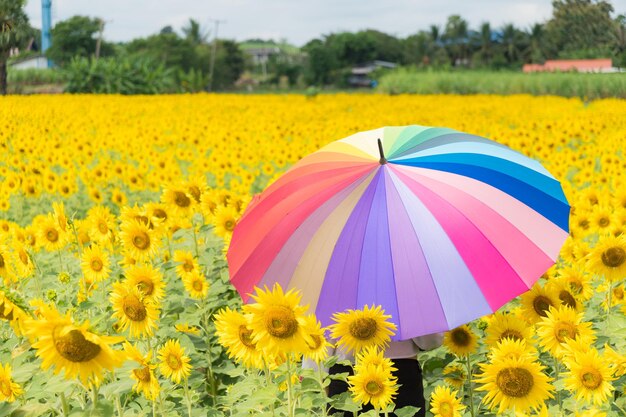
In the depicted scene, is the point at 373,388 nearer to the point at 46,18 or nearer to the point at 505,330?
the point at 505,330

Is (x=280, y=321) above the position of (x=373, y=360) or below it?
above

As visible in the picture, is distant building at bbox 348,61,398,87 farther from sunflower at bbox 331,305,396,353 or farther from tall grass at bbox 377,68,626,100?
sunflower at bbox 331,305,396,353

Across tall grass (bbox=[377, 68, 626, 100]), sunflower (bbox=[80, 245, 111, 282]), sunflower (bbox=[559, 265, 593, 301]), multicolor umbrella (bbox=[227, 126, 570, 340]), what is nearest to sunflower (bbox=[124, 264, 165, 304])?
multicolor umbrella (bbox=[227, 126, 570, 340])

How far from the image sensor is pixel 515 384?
2078 millimetres

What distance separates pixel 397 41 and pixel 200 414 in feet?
331

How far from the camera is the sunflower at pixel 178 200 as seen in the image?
423 centimetres

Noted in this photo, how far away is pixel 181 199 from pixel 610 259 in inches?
86.2

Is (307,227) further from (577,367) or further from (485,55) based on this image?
(485,55)

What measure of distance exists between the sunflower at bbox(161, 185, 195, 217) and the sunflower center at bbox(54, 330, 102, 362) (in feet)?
8.16

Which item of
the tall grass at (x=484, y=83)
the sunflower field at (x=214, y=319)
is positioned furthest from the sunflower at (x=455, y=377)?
the tall grass at (x=484, y=83)

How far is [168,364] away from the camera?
2.56m

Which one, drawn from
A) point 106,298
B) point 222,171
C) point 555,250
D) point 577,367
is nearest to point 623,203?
point 555,250

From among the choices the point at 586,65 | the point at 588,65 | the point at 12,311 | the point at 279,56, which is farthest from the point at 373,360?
the point at 279,56

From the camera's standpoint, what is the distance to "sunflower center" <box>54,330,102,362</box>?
1718 mm
